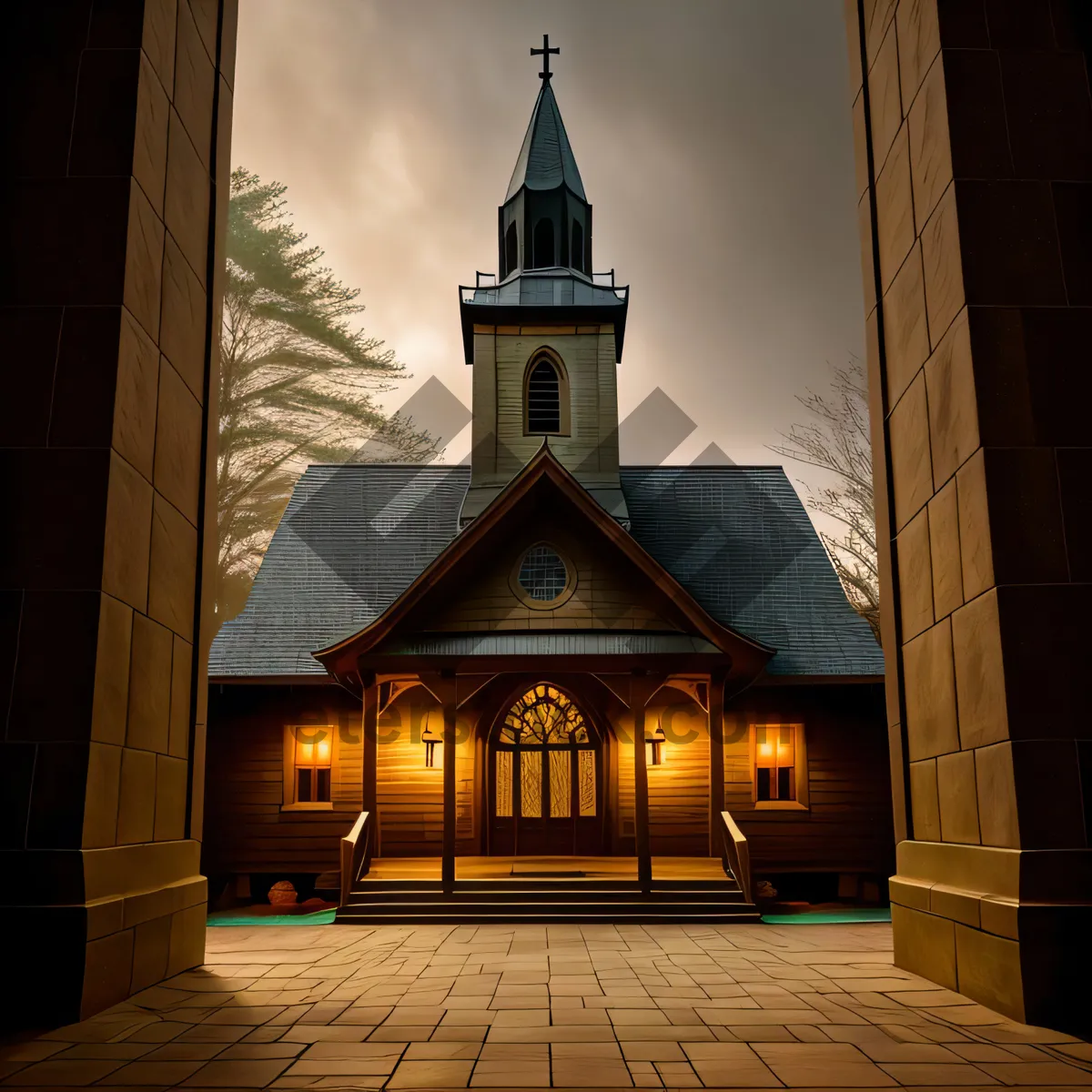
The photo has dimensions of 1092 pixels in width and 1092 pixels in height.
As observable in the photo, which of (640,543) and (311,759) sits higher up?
(640,543)

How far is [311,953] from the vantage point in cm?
830

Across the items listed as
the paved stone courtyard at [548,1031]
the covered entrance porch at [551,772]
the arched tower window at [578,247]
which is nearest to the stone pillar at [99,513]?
the paved stone courtyard at [548,1031]

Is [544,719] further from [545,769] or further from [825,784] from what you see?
[825,784]

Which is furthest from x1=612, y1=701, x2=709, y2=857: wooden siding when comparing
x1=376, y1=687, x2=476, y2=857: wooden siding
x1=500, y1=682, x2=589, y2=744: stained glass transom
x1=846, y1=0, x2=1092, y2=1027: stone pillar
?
x1=846, y1=0, x2=1092, y2=1027: stone pillar

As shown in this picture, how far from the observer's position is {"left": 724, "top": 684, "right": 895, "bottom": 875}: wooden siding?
1398 centimetres

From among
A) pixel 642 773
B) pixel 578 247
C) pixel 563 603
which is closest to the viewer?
pixel 642 773

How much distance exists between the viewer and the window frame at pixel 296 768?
14141 millimetres

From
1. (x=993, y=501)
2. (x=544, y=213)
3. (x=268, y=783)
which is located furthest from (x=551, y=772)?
(x=993, y=501)

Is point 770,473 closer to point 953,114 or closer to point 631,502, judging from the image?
point 631,502

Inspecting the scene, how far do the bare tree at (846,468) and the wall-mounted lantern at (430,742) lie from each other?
11426mm

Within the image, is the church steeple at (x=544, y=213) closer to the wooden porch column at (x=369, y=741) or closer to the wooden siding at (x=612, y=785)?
the wooden siding at (x=612, y=785)

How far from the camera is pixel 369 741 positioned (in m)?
12.4

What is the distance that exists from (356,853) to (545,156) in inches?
500

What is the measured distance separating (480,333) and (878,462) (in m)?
11.2
